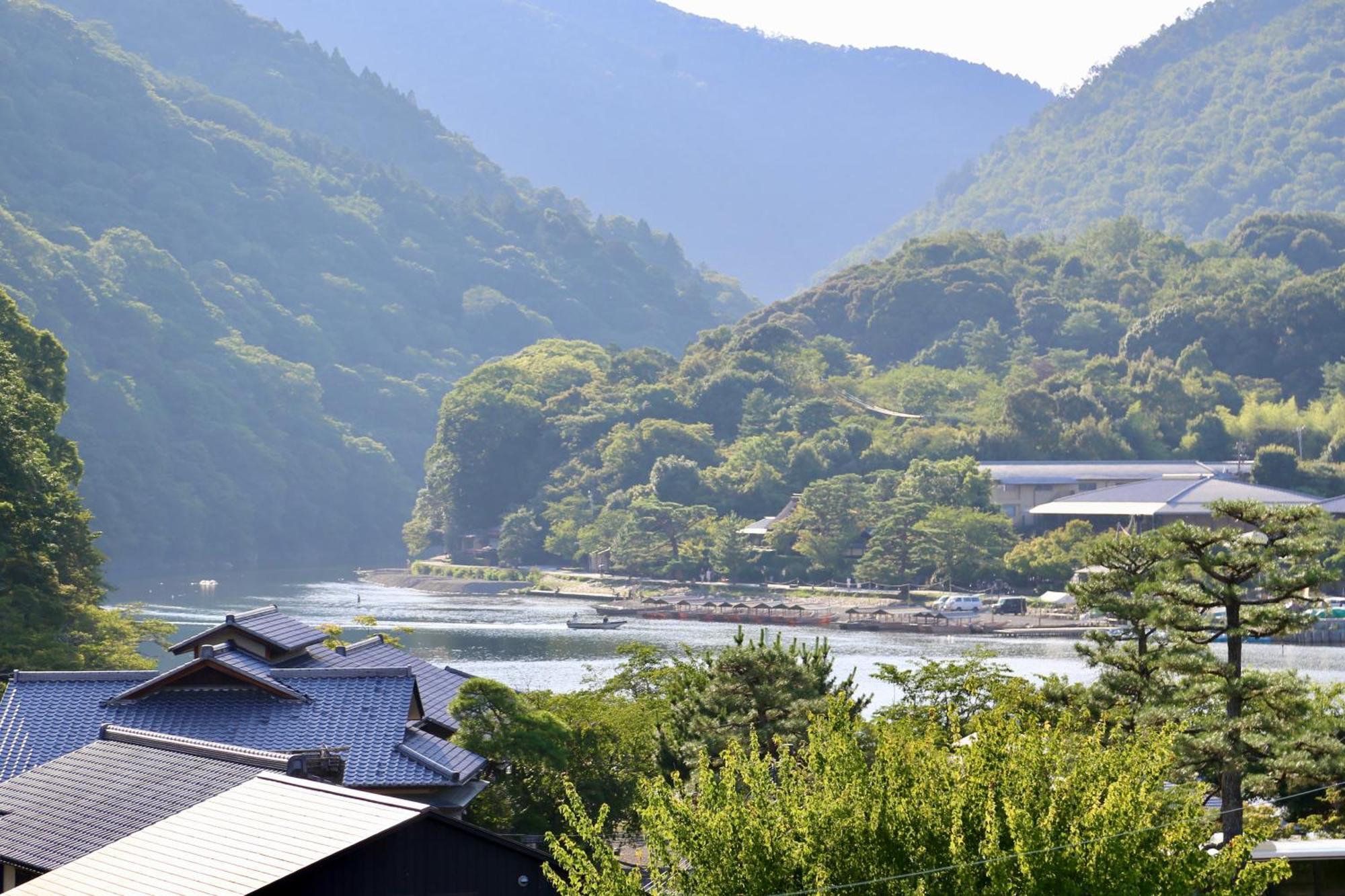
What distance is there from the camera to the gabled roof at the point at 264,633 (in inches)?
619

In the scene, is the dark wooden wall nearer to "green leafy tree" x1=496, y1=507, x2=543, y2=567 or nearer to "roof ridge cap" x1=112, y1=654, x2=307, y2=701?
"roof ridge cap" x1=112, y1=654, x2=307, y2=701

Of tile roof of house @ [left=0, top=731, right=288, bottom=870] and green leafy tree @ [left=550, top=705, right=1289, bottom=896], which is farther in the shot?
tile roof of house @ [left=0, top=731, right=288, bottom=870]

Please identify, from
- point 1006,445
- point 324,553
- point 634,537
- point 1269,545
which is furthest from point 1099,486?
point 1269,545

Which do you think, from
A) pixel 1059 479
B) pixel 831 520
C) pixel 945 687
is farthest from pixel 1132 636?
pixel 1059 479

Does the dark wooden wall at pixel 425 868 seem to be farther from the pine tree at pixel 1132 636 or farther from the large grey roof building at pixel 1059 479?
the large grey roof building at pixel 1059 479

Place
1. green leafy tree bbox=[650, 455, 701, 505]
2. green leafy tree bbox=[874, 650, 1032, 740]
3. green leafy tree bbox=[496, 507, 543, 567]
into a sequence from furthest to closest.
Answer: green leafy tree bbox=[496, 507, 543, 567] < green leafy tree bbox=[650, 455, 701, 505] < green leafy tree bbox=[874, 650, 1032, 740]

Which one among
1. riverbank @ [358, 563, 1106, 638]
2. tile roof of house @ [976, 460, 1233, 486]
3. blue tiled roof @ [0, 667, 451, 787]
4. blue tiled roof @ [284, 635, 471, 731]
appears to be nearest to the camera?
blue tiled roof @ [0, 667, 451, 787]

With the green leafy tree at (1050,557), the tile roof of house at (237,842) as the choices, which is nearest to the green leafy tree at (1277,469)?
the green leafy tree at (1050,557)

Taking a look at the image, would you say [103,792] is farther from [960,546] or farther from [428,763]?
[960,546]

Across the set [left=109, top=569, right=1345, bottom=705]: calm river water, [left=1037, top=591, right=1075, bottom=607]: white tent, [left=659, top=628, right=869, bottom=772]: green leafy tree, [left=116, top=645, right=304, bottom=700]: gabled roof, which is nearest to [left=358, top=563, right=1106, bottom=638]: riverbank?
[left=1037, top=591, right=1075, bottom=607]: white tent

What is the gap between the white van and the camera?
52844 millimetres

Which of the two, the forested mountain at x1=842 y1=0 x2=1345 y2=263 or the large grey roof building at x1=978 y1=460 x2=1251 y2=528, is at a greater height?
the forested mountain at x1=842 y1=0 x2=1345 y2=263

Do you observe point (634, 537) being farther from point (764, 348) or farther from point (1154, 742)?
point (1154, 742)

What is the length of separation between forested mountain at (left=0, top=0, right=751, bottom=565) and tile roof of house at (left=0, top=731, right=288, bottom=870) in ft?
218
